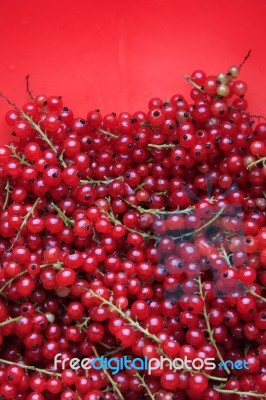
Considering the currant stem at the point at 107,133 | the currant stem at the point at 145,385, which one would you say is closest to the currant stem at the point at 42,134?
the currant stem at the point at 107,133

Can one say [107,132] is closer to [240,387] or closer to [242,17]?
[242,17]

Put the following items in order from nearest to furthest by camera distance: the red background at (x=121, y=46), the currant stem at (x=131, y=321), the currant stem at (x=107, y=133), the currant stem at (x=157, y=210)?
the currant stem at (x=131, y=321) < the currant stem at (x=157, y=210) < the currant stem at (x=107, y=133) < the red background at (x=121, y=46)

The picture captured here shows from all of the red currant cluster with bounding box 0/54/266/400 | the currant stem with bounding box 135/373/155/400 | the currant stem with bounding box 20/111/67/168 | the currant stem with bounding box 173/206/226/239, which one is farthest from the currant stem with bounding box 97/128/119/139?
the currant stem with bounding box 135/373/155/400

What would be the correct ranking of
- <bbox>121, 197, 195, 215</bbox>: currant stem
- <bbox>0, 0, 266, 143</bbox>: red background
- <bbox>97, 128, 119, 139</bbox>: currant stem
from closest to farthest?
<bbox>121, 197, 195, 215</bbox>: currant stem
<bbox>97, 128, 119, 139</bbox>: currant stem
<bbox>0, 0, 266, 143</bbox>: red background

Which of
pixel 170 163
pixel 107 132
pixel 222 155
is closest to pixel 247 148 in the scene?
pixel 222 155

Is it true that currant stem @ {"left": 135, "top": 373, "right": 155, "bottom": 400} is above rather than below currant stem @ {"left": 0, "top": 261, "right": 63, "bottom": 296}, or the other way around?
below

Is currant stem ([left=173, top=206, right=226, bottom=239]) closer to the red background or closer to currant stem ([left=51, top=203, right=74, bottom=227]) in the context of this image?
currant stem ([left=51, top=203, right=74, bottom=227])

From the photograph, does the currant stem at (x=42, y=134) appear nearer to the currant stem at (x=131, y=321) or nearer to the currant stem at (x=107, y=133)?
the currant stem at (x=107, y=133)
